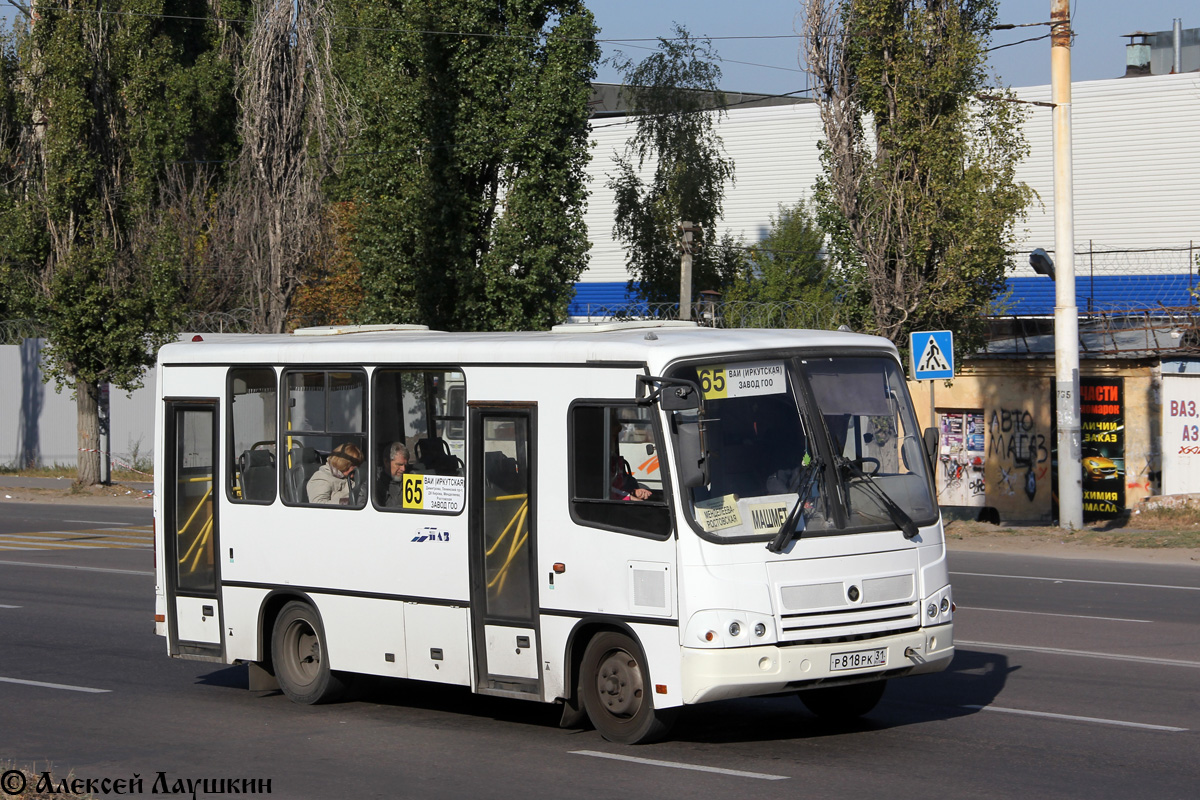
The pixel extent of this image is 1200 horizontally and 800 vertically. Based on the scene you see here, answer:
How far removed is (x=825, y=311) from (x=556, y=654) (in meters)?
23.7

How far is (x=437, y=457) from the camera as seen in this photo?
9719 millimetres

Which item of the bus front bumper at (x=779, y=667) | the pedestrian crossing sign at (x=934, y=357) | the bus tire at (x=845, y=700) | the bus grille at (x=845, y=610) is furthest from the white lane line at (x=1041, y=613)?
the pedestrian crossing sign at (x=934, y=357)

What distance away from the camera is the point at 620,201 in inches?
1779

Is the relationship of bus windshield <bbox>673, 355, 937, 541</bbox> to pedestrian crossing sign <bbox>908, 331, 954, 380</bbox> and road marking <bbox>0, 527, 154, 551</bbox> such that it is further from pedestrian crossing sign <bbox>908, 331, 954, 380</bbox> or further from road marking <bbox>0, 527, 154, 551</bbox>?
road marking <bbox>0, 527, 154, 551</bbox>

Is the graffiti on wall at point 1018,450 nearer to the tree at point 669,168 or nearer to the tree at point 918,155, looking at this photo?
the tree at point 918,155

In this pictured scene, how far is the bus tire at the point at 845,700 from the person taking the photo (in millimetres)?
9273

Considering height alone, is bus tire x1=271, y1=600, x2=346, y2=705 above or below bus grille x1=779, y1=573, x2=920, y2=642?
below

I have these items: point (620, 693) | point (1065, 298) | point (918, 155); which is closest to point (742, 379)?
point (620, 693)

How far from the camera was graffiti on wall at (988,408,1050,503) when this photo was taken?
30156 millimetres

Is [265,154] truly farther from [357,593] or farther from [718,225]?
[357,593]

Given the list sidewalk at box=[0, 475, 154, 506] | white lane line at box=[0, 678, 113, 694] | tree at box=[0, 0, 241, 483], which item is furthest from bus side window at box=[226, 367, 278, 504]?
tree at box=[0, 0, 241, 483]

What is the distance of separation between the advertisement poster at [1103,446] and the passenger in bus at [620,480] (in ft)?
72.2

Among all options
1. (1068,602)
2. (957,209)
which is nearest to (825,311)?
(957,209)

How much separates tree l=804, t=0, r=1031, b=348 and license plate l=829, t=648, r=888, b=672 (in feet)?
61.4
